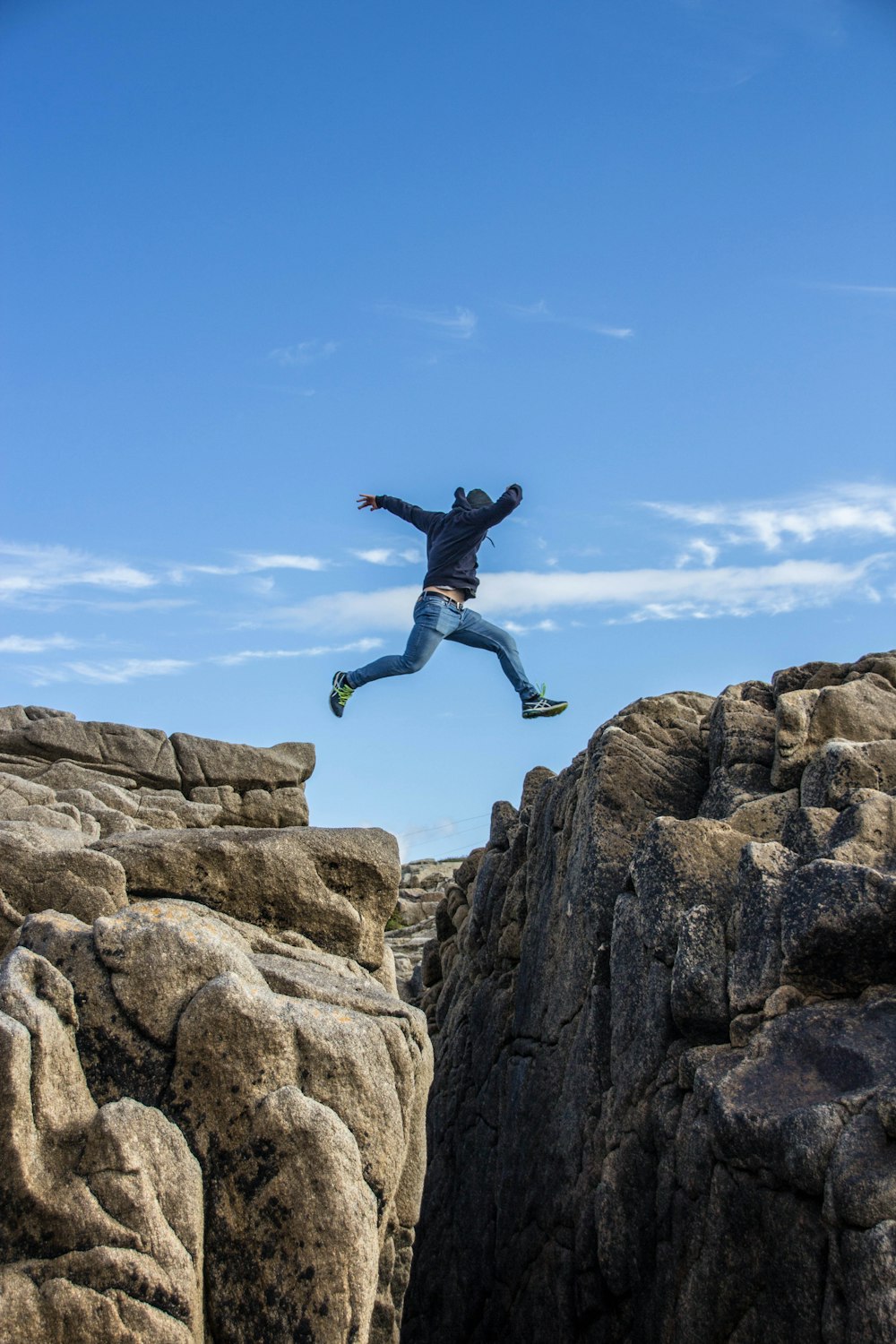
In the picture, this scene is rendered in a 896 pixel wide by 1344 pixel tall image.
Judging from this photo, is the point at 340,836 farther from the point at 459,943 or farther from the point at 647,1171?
the point at 459,943

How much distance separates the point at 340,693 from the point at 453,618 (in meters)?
1.80

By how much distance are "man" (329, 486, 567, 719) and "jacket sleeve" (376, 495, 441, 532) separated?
0.25 meters

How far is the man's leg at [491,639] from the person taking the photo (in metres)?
17.5

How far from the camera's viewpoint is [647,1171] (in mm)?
9203

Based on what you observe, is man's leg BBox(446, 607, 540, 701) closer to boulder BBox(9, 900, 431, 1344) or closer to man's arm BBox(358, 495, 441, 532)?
man's arm BBox(358, 495, 441, 532)

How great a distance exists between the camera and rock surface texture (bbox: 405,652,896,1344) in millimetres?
7461

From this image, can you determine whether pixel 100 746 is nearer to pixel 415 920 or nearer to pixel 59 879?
pixel 415 920

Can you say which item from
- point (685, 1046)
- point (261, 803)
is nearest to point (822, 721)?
point (685, 1046)

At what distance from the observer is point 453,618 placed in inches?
685

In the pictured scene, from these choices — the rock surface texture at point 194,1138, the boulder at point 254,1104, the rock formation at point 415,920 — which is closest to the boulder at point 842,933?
the rock surface texture at point 194,1138

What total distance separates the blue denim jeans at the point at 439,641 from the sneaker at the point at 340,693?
70 millimetres

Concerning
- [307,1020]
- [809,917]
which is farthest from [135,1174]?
[809,917]

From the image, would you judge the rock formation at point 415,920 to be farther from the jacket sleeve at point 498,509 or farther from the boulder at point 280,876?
the jacket sleeve at point 498,509

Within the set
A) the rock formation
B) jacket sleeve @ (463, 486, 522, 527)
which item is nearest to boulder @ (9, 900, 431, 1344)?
the rock formation
